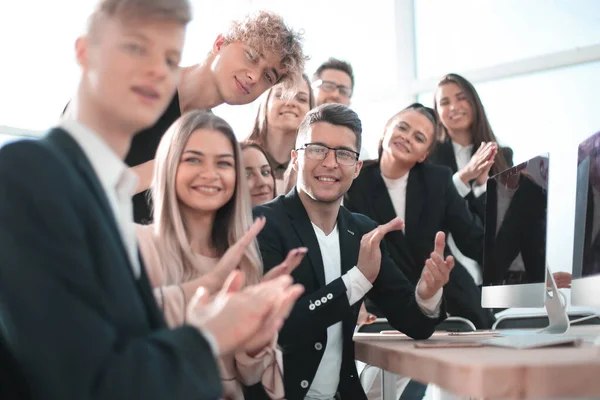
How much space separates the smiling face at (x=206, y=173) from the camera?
1988 millimetres

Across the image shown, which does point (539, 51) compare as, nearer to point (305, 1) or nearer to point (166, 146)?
point (305, 1)

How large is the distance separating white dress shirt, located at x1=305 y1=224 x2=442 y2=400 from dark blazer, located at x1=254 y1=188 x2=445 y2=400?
0.06 feet

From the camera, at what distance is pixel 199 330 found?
0.99m

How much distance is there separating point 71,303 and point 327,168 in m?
1.56

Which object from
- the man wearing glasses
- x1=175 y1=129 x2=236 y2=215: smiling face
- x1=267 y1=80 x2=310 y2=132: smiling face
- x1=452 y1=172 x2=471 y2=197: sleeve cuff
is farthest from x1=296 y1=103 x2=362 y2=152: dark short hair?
x1=452 y1=172 x2=471 y2=197: sleeve cuff

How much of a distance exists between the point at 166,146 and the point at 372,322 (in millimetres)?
1224

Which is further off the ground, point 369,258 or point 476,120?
point 476,120

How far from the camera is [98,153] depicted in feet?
3.40

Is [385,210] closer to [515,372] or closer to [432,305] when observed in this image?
[432,305]

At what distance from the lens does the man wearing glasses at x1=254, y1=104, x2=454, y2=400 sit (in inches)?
82.5

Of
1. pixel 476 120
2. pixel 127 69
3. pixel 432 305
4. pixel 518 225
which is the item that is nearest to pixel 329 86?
pixel 476 120

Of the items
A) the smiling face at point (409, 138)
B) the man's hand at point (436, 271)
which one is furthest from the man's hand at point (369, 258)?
the smiling face at point (409, 138)

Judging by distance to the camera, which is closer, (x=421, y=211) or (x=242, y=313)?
(x=242, y=313)

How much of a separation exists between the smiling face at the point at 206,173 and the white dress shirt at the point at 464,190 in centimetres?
176
